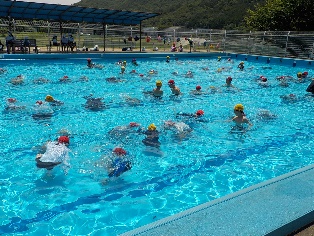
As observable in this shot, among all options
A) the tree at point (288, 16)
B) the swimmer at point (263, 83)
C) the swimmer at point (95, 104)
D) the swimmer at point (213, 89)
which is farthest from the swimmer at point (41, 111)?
the tree at point (288, 16)

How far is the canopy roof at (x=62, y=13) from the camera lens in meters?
19.4

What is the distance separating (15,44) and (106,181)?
17866 mm

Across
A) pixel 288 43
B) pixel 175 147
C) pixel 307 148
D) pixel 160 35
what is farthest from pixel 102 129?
pixel 160 35

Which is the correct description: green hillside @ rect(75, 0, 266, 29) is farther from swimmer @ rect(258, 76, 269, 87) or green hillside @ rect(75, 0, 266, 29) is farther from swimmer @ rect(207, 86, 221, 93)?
swimmer @ rect(207, 86, 221, 93)

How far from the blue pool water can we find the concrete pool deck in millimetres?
1385

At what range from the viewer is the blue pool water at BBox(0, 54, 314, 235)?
4543 mm

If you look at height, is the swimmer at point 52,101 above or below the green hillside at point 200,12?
below

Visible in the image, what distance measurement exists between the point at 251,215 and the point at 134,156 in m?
3.37

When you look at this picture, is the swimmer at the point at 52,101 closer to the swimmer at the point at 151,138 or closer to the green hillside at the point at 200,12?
the swimmer at the point at 151,138

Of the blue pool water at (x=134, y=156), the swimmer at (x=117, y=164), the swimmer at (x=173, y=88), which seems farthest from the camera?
the swimmer at (x=173, y=88)

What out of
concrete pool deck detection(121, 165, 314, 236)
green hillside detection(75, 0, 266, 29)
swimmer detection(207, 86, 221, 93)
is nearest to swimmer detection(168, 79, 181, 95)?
swimmer detection(207, 86, 221, 93)

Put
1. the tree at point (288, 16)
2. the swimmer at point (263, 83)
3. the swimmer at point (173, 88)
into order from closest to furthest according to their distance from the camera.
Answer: the swimmer at point (173, 88)
the swimmer at point (263, 83)
the tree at point (288, 16)

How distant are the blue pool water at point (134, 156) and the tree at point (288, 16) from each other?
1794 centimetres

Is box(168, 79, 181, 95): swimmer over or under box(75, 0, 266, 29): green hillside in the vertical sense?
under
